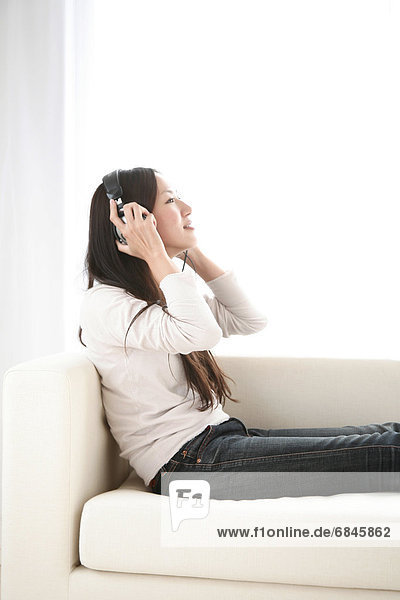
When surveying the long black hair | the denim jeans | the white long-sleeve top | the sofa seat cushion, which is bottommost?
the sofa seat cushion

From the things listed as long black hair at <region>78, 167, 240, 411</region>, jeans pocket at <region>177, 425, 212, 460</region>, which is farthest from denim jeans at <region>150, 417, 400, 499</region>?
long black hair at <region>78, 167, 240, 411</region>

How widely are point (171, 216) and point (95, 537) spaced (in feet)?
2.64

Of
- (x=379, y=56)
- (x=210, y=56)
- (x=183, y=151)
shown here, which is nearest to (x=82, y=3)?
(x=210, y=56)

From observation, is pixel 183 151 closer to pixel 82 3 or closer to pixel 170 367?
pixel 82 3

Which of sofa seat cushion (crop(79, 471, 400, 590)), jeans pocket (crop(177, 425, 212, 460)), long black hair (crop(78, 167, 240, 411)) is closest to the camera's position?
sofa seat cushion (crop(79, 471, 400, 590))

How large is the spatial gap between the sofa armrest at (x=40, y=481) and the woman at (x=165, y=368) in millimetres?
166

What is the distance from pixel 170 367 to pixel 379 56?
144cm

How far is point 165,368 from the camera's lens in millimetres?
1611

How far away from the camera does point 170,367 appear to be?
1.62 meters

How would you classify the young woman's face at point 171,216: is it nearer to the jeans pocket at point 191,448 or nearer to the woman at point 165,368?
the woman at point 165,368

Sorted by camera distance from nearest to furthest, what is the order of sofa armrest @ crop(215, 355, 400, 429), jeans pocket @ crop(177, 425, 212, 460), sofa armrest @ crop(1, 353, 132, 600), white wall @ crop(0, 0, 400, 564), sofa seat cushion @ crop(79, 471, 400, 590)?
1. sofa seat cushion @ crop(79, 471, 400, 590)
2. sofa armrest @ crop(1, 353, 132, 600)
3. jeans pocket @ crop(177, 425, 212, 460)
4. sofa armrest @ crop(215, 355, 400, 429)
5. white wall @ crop(0, 0, 400, 564)

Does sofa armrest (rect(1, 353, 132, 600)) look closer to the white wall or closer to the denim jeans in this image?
the denim jeans

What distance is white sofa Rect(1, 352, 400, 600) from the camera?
131 centimetres

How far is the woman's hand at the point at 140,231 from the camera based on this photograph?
1552 millimetres
